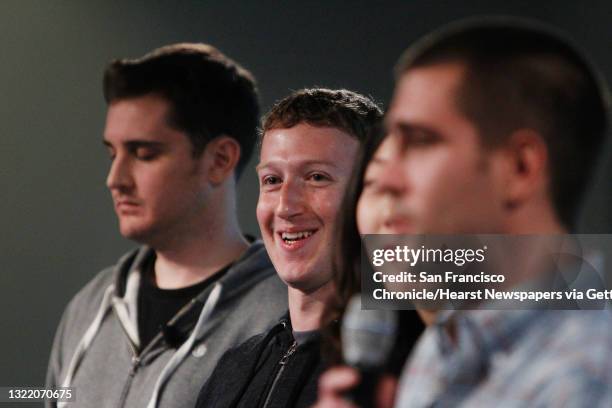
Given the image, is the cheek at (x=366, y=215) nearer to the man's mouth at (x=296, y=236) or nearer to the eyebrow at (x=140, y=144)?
the man's mouth at (x=296, y=236)

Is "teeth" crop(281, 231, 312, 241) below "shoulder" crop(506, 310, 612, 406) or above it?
above

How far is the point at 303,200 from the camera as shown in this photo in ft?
4.44

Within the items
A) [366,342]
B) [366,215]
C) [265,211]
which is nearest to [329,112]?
[265,211]

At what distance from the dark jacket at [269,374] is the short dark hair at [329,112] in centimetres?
29

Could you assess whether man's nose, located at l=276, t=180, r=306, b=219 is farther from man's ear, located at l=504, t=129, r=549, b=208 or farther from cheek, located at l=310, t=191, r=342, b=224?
man's ear, located at l=504, t=129, r=549, b=208

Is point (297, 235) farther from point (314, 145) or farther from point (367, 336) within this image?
point (367, 336)

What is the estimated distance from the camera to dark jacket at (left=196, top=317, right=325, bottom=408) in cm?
124

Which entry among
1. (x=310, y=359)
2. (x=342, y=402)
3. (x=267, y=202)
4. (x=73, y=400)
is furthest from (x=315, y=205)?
(x=73, y=400)

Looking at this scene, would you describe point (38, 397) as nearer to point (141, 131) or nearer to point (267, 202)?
point (141, 131)

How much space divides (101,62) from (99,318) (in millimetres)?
523

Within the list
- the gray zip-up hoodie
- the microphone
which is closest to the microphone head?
the microphone

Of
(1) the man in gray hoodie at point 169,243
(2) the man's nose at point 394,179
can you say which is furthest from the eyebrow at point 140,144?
(2) the man's nose at point 394,179

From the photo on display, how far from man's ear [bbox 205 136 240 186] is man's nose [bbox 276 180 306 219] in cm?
48

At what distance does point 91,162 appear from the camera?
6.21 ft
